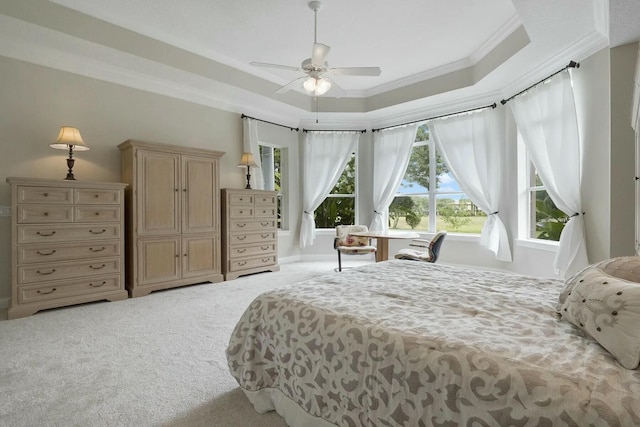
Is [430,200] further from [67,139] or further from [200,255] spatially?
[67,139]

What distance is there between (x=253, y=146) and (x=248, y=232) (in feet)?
5.08

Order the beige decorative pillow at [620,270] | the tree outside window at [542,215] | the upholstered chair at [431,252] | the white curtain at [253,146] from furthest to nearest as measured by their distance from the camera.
A: the white curtain at [253,146]
the upholstered chair at [431,252]
the tree outside window at [542,215]
the beige decorative pillow at [620,270]

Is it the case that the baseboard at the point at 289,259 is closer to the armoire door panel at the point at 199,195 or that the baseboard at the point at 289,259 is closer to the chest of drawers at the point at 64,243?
the armoire door panel at the point at 199,195

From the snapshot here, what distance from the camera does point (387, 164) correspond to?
20.2 ft

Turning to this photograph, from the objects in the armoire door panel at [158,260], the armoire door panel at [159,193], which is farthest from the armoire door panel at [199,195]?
the armoire door panel at [158,260]

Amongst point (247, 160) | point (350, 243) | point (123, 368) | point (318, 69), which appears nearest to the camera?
point (123, 368)

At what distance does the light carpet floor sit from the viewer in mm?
1640

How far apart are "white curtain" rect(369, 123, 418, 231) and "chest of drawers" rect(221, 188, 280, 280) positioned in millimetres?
2093

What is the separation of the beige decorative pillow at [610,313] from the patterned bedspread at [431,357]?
41 mm

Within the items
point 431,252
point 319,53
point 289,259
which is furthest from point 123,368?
point 289,259

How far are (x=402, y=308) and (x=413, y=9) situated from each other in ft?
10.9

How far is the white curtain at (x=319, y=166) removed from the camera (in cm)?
626

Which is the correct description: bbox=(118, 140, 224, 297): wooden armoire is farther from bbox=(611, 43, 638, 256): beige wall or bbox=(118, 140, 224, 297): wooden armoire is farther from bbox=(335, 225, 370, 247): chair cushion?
bbox=(611, 43, 638, 256): beige wall

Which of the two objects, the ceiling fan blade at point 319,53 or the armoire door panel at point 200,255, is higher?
the ceiling fan blade at point 319,53
